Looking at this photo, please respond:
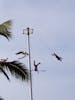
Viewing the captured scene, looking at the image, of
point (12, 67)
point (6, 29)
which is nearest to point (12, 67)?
point (12, 67)

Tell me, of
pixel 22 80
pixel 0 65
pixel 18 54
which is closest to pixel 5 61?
pixel 0 65

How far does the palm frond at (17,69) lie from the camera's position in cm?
1819

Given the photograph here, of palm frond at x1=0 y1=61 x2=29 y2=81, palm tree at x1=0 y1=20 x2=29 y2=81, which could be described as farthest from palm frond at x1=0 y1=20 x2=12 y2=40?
palm frond at x1=0 y1=61 x2=29 y2=81

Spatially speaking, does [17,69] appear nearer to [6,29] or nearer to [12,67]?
[12,67]

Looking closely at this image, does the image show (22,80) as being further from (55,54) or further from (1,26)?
(55,54)

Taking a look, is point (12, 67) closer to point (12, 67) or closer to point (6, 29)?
point (12, 67)

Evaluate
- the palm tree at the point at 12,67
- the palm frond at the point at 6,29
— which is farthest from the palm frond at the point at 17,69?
the palm frond at the point at 6,29

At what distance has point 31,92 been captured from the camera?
2280 cm

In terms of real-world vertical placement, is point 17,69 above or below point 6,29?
below

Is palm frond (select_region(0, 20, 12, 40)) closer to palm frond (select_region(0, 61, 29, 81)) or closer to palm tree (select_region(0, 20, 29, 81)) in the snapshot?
palm tree (select_region(0, 20, 29, 81))

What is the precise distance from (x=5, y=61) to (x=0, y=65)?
1.03 feet

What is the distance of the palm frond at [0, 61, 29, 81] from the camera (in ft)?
59.7

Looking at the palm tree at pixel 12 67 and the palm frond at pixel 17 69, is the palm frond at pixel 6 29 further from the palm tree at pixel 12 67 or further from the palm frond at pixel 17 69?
the palm frond at pixel 17 69

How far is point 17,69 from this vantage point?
1841 cm
